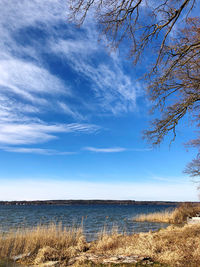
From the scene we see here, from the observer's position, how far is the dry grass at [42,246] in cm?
858

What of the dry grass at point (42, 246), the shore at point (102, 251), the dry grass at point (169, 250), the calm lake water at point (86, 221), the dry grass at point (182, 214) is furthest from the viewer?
the dry grass at point (182, 214)

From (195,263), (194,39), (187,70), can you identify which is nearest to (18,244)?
(195,263)

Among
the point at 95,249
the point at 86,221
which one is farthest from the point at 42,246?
the point at 86,221

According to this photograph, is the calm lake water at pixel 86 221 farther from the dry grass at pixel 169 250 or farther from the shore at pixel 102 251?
the dry grass at pixel 169 250

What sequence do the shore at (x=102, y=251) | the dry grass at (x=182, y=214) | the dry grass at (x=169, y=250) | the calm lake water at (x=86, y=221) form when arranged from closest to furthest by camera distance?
the dry grass at (x=169, y=250)
the shore at (x=102, y=251)
the calm lake water at (x=86, y=221)
the dry grass at (x=182, y=214)

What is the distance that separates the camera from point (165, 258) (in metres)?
6.71

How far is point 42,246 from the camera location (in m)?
10.1

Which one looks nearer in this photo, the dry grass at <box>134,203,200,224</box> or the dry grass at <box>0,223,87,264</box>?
the dry grass at <box>0,223,87,264</box>

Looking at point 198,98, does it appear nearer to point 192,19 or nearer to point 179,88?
point 179,88

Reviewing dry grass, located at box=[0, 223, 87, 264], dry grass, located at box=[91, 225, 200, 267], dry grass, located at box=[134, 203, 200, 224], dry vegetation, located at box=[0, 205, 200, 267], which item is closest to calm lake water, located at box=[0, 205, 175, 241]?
dry grass, located at box=[0, 223, 87, 264]

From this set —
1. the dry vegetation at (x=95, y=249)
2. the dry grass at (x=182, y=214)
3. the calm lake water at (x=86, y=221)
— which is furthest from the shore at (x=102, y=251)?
the dry grass at (x=182, y=214)

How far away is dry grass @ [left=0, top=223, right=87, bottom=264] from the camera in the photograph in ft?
28.1

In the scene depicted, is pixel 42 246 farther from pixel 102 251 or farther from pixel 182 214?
pixel 182 214

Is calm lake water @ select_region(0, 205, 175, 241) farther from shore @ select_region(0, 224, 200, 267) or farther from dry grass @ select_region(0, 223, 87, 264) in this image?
shore @ select_region(0, 224, 200, 267)
